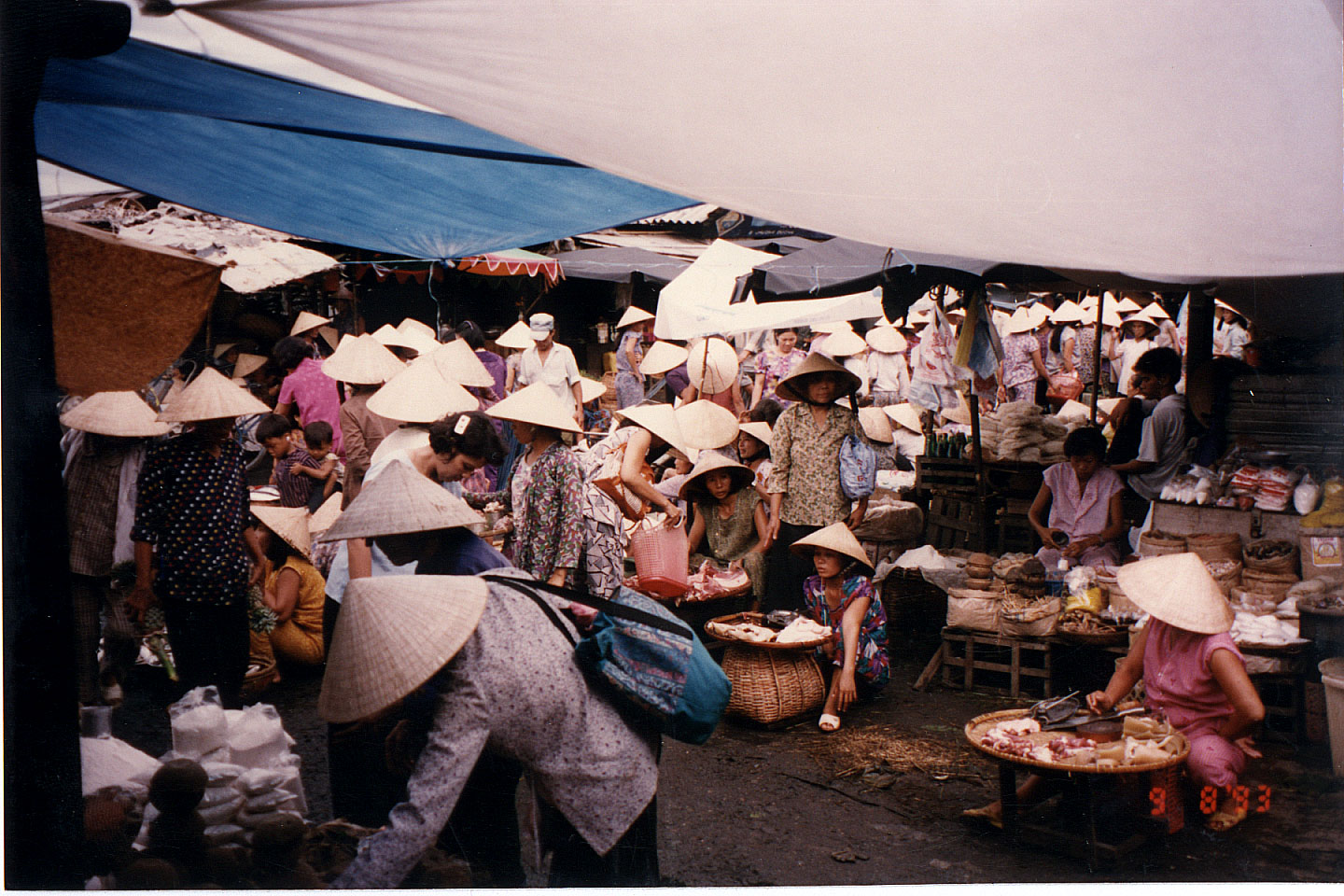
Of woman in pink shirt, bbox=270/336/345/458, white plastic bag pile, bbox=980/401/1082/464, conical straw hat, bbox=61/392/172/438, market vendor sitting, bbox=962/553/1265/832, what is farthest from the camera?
white plastic bag pile, bbox=980/401/1082/464

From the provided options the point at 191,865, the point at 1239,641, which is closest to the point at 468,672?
the point at 191,865

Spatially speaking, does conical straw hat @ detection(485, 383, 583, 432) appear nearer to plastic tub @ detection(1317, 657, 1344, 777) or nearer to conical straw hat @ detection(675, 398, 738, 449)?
conical straw hat @ detection(675, 398, 738, 449)

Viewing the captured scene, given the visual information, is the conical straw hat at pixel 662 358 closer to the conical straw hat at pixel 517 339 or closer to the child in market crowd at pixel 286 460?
the conical straw hat at pixel 517 339

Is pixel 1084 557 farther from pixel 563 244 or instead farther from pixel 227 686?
pixel 563 244

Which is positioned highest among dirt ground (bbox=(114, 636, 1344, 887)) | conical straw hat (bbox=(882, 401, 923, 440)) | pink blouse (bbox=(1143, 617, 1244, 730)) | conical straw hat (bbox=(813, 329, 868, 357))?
conical straw hat (bbox=(813, 329, 868, 357))

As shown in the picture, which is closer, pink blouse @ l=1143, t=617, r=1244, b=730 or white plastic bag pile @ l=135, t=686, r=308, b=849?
white plastic bag pile @ l=135, t=686, r=308, b=849

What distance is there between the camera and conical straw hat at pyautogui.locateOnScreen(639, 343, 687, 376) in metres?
9.42

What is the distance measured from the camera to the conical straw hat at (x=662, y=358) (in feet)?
30.9

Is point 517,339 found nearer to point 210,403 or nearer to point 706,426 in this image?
point 706,426

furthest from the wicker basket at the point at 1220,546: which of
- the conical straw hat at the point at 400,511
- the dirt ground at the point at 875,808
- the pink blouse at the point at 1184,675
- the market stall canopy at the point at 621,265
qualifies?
the market stall canopy at the point at 621,265

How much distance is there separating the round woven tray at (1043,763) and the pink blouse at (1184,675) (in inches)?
9.7

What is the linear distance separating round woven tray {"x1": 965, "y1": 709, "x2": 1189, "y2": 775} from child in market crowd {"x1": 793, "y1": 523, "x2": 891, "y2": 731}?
1.34m

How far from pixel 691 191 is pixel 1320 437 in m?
4.18

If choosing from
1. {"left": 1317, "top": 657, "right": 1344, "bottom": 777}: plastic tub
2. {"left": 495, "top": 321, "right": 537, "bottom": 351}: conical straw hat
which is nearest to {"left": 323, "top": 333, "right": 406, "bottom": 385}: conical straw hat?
{"left": 495, "top": 321, "right": 537, "bottom": 351}: conical straw hat
